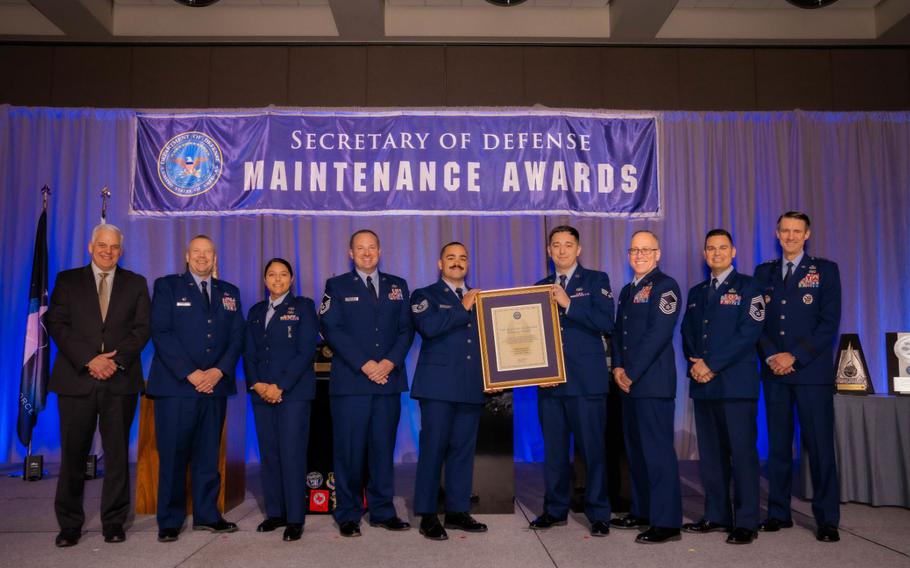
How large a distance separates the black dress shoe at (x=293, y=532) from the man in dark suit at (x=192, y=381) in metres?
0.37

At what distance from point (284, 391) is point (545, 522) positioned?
1676 millimetres

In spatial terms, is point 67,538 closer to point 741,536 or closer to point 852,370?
point 741,536

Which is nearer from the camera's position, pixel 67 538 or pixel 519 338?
pixel 67 538

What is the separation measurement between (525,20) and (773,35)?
251 centimetres

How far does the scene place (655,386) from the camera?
3662mm

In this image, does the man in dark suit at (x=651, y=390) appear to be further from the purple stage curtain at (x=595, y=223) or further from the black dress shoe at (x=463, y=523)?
the purple stage curtain at (x=595, y=223)

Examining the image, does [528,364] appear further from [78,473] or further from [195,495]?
[78,473]

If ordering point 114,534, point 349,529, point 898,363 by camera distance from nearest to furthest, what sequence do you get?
1. point 114,534
2. point 349,529
3. point 898,363

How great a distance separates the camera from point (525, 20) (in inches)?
259

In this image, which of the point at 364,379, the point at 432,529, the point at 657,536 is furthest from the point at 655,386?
the point at 364,379

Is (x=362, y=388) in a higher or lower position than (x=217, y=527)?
higher

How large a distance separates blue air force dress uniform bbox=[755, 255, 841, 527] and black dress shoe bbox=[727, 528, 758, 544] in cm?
38

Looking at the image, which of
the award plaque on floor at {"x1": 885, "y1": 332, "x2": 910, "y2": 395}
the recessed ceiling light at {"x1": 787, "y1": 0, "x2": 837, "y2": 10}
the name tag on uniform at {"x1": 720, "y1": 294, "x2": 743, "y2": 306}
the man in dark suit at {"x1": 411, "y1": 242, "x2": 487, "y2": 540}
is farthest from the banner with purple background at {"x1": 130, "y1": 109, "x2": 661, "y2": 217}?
the name tag on uniform at {"x1": 720, "y1": 294, "x2": 743, "y2": 306}

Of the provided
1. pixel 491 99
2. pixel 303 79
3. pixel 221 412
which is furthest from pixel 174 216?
pixel 491 99
